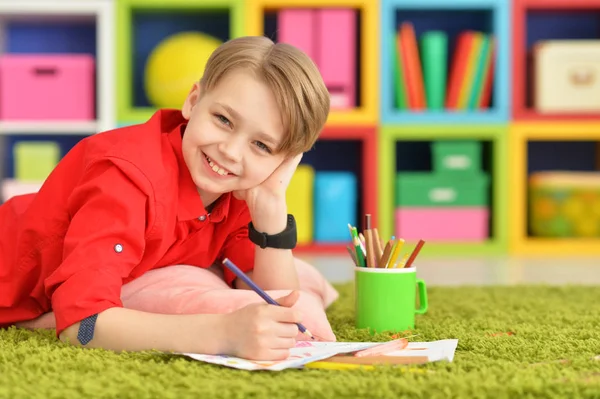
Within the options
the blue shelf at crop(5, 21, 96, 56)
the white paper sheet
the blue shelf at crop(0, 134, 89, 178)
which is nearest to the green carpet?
the white paper sheet

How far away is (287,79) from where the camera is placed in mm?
926

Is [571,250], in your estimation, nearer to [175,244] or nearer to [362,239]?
[362,239]

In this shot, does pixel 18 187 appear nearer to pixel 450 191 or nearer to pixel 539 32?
pixel 450 191

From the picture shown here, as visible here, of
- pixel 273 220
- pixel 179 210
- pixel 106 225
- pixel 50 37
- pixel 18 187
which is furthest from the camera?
pixel 50 37

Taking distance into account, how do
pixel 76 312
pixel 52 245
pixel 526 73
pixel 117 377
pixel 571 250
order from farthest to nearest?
pixel 526 73, pixel 571 250, pixel 52 245, pixel 76 312, pixel 117 377

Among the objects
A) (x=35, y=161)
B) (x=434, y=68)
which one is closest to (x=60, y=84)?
(x=35, y=161)

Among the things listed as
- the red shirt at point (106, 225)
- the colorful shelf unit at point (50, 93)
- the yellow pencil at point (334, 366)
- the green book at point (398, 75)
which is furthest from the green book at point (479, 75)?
the yellow pencil at point (334, 366)

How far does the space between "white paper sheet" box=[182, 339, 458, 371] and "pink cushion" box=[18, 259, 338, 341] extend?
0.25 ft

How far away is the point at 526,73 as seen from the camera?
9.36ft

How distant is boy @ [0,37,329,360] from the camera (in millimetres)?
834

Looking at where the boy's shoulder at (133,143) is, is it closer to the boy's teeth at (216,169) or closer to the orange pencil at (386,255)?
the boy's teeth at (216,169)

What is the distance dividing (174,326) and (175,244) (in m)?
0.23

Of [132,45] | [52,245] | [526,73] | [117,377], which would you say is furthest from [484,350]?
[132,45]

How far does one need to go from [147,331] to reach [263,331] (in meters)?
0.14
